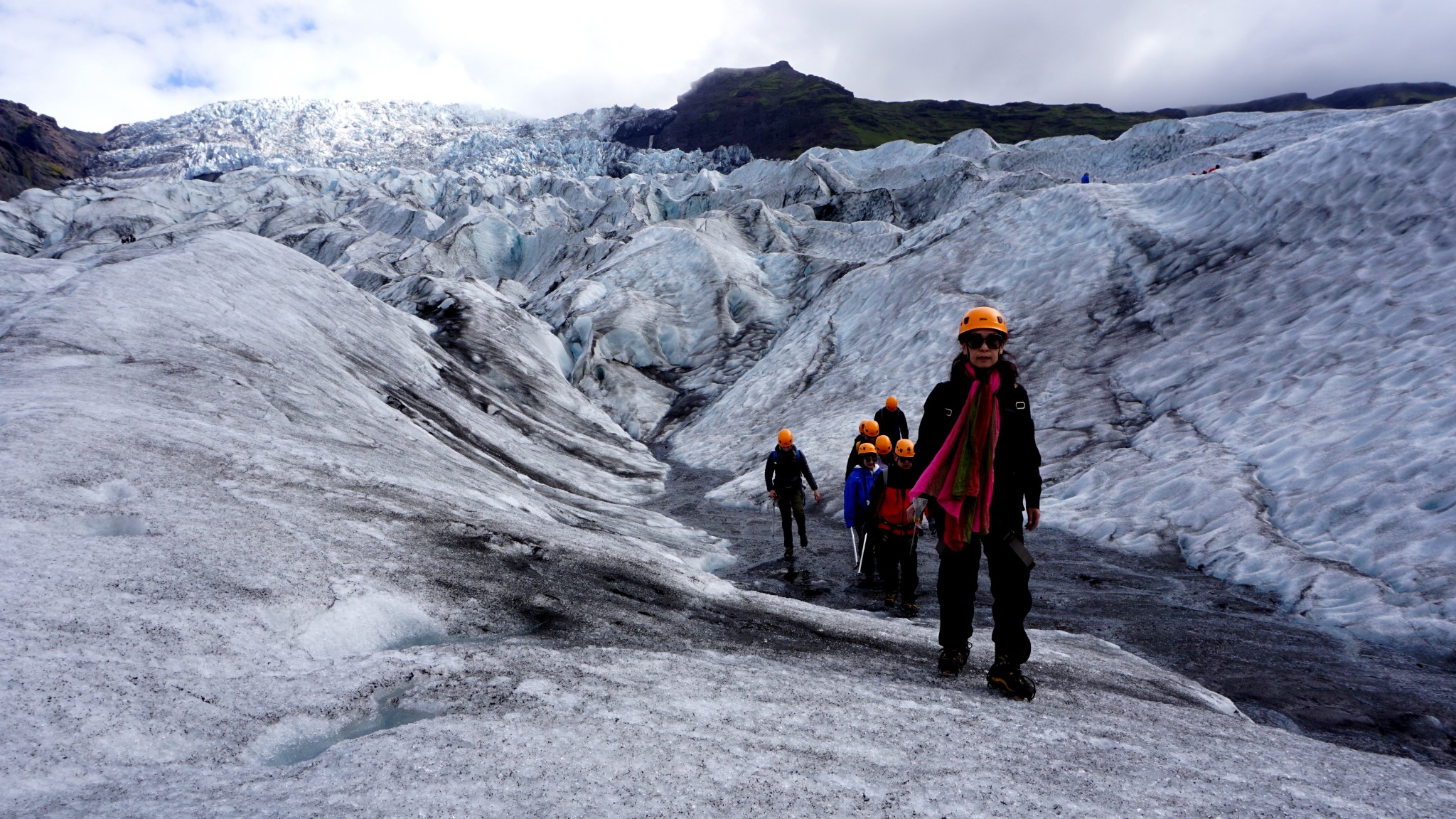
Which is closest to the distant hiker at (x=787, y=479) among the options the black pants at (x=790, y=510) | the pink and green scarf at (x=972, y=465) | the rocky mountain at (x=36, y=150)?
the black pants at (x=790, y=510)

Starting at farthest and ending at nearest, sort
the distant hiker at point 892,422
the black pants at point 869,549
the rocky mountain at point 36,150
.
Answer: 1. the rocky mountain at point 36,150
2. the distant hiker at point 892,422
3. the black pants at point 869,549

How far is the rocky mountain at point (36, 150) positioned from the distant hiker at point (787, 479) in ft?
473

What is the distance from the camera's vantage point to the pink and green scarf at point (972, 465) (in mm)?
4137

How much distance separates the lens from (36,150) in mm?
134875

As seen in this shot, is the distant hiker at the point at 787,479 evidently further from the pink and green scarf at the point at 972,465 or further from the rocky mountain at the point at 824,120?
the rocky mountain at the point at 824,120

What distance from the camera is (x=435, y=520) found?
21.8ft

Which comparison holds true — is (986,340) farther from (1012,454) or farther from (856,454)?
(856,454)

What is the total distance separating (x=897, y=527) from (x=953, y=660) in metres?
4.02

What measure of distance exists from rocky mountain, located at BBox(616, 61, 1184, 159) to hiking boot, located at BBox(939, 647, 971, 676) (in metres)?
135

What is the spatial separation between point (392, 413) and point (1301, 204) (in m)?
19.6

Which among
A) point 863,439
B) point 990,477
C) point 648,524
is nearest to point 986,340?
point 990,477

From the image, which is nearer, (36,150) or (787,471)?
(787,471)

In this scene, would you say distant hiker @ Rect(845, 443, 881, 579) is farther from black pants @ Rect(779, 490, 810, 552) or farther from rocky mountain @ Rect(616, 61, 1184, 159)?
rocky mountain @ Rect(616, 61, 1184, 159)

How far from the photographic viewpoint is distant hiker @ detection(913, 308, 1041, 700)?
13.6 ft
